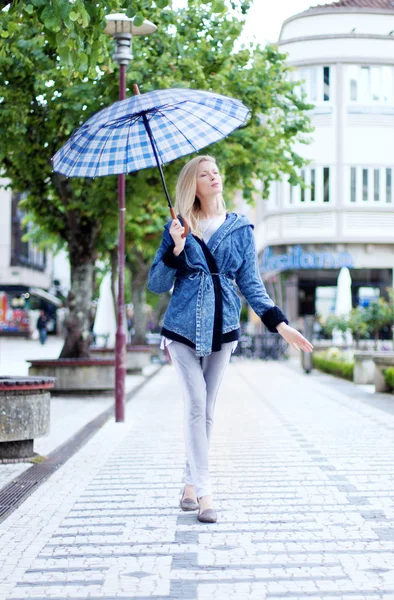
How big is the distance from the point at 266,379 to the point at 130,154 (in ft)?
58.6

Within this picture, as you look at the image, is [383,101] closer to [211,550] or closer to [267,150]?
[267,150]

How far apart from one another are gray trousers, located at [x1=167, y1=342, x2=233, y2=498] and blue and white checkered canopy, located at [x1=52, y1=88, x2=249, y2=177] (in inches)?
54.5

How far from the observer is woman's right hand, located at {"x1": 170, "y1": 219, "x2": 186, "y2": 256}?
6.49m

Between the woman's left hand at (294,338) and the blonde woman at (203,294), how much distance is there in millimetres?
14

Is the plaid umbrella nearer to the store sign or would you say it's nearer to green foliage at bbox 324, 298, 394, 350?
green foliage at bbox 324, 298, 394, 350

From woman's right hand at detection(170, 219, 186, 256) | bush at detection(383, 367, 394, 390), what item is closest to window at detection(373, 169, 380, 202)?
bush at detection(383, 367, 394, 390)

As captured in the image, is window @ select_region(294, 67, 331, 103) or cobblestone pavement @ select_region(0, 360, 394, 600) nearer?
cobblestone pavement @ select_region(0, 360, 394, 600)

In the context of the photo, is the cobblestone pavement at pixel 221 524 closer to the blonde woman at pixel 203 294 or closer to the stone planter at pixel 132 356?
the blonde woman at pixel 203 294

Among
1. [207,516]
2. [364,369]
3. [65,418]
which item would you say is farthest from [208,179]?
[364,369]

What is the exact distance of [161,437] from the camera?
12.0 m

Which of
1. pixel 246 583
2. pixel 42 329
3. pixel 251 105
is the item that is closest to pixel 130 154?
pixel 246 583

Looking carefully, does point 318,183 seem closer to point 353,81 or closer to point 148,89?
point 353,81

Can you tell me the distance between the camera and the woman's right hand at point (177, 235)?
21.3 ft

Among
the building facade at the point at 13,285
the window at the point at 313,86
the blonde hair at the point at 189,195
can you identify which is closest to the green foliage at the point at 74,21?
the blonde hair at the point at 189,195
